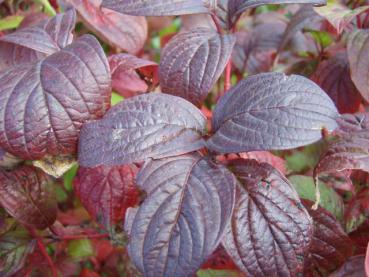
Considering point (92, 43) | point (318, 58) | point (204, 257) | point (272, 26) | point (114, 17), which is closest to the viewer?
point (204, 257)

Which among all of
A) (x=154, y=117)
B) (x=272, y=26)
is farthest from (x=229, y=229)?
(x=272, y=26)

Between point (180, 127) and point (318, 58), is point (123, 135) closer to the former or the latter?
point (180, 127)

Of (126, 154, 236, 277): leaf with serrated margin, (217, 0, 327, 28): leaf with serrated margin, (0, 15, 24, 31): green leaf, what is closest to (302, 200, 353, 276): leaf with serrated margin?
(126, 154, 236, 277): leaf with serrated margin

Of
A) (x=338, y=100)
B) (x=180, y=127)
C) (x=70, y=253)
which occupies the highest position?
(x=180, y=127)

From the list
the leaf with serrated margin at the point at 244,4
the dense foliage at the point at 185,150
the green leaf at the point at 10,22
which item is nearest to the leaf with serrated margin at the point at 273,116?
the dense foliage at the point at 185,150

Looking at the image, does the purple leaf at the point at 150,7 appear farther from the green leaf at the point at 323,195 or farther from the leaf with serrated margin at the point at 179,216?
the green leaf at the point at 323,195

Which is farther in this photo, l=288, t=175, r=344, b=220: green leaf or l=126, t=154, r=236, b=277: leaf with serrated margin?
l=288, t=175, r=344, b=220: green leaf

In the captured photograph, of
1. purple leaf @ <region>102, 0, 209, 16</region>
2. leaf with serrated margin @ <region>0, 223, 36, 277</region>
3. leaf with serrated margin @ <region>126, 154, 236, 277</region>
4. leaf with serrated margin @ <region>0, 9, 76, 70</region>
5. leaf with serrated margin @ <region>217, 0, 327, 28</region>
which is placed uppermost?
purple leaf @ <region>102, 0, 209, 16</region>

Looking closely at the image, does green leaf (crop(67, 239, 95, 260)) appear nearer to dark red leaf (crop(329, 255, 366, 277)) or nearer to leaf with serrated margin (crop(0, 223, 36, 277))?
leaf with serrated margin (crop(0, 223, 36, 277))
